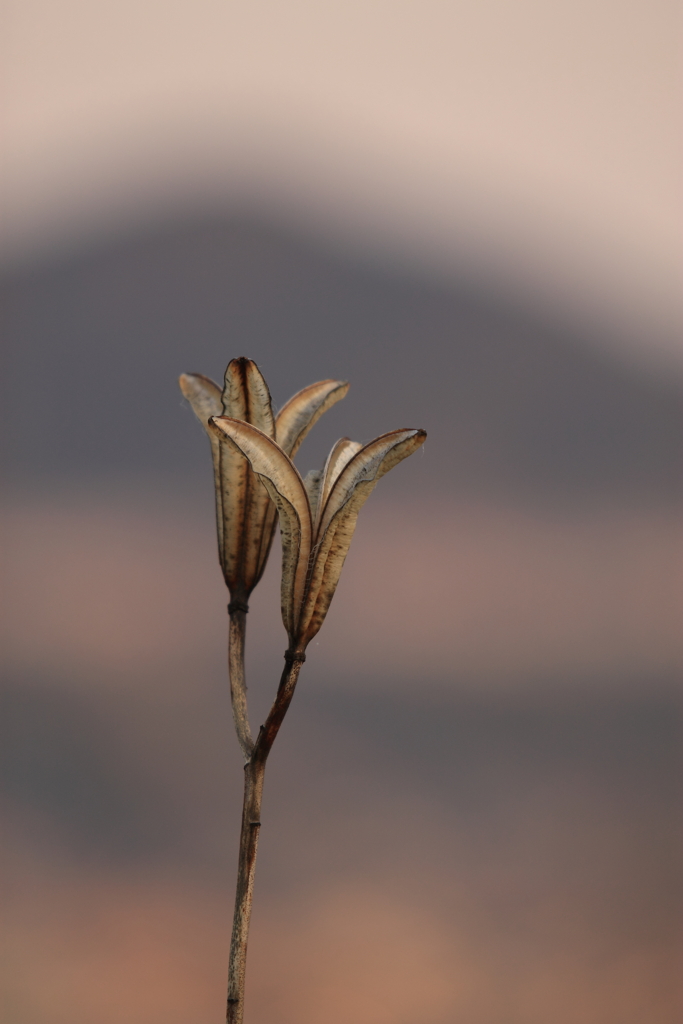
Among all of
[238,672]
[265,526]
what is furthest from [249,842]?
Result: [265,526]

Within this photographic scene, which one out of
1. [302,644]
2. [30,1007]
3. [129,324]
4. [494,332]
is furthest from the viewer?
[494,332]

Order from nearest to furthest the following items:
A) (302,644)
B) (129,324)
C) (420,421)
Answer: (302,644) → (420,421) → (129,324)

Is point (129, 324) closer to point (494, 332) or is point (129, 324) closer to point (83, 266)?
point (83, 266)

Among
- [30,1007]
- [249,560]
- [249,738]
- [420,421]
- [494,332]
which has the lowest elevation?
[30,1007]

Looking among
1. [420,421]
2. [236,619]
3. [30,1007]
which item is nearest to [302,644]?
[236,619]

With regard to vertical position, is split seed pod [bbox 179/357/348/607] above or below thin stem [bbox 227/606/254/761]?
above

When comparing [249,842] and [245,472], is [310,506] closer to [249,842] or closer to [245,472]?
[245,472]
